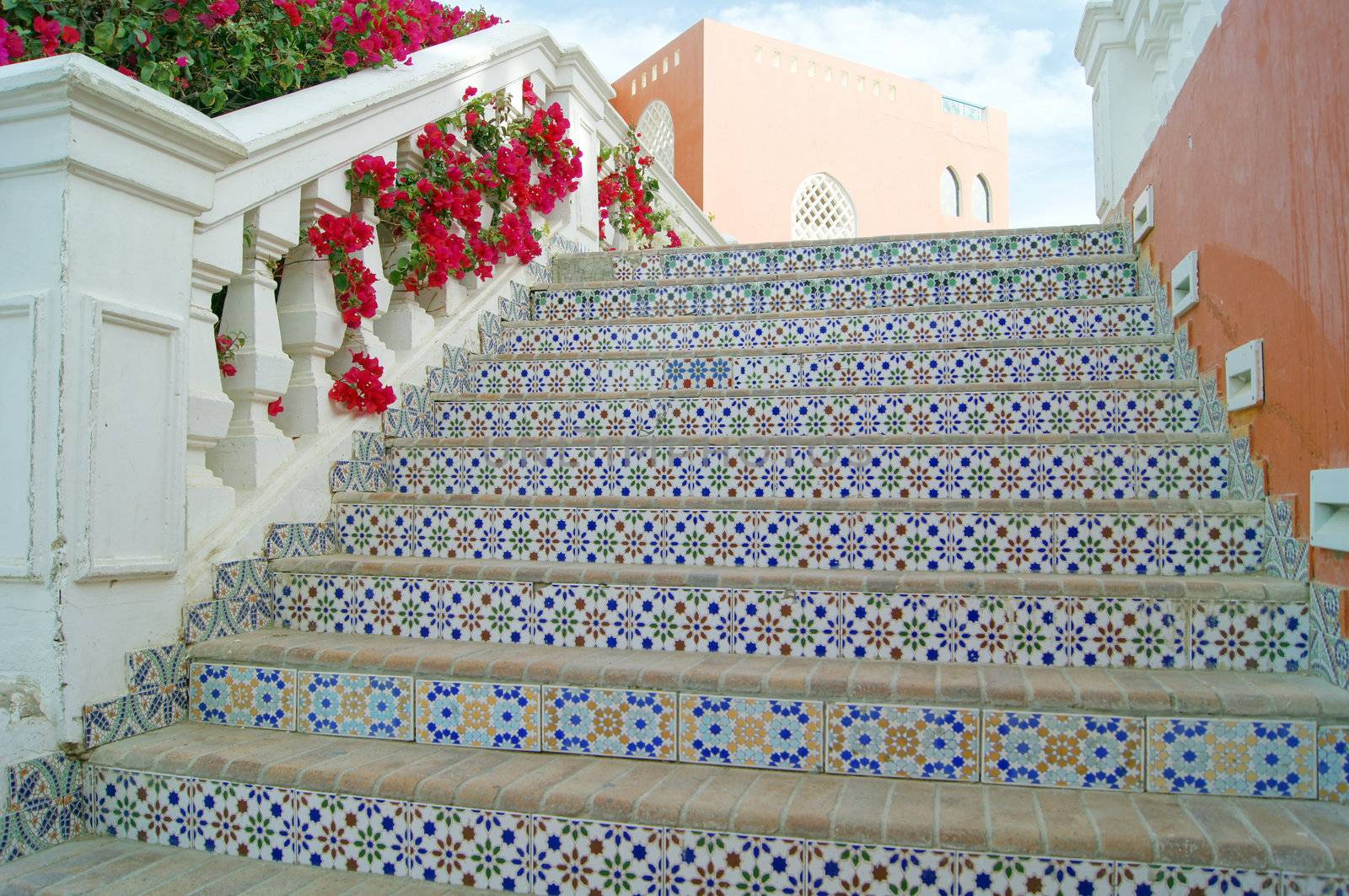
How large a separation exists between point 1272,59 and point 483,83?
8.83 ft

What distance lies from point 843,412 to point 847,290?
3.22ft

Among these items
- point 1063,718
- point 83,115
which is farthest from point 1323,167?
point 83,115

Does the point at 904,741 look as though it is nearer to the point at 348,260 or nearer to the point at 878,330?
the point at 878,330

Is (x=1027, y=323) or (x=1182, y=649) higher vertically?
(x=1027, y=323)

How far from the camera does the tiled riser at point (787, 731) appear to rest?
172 cm

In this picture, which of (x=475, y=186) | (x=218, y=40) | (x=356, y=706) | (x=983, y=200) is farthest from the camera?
(x=983, y=200)

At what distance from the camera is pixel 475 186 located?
351cm

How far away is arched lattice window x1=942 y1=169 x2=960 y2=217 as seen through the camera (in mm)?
15664

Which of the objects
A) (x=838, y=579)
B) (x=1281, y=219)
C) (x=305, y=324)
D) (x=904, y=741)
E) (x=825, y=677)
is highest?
(x=1281, y=219)

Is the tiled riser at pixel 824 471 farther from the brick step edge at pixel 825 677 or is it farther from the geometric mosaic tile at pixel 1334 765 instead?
the geometric mosaic tile at pixel 1334 765

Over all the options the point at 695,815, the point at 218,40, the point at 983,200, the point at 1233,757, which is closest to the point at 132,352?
→ the point at 218,40

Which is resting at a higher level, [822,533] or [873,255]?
[873,255]

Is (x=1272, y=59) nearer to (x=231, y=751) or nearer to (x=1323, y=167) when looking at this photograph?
(x=1323, y=167)

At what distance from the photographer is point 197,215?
2203mm
